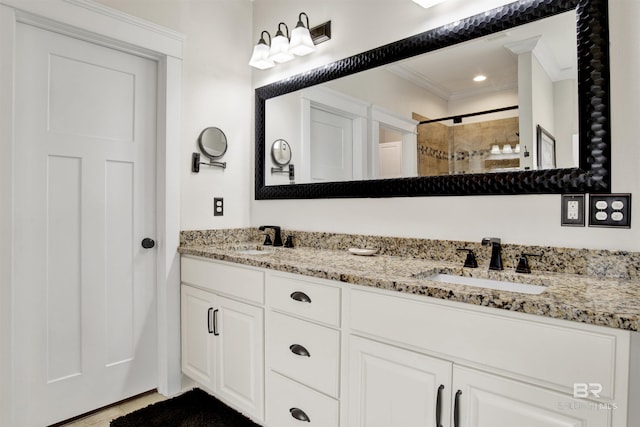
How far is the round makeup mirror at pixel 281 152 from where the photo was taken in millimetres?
2436

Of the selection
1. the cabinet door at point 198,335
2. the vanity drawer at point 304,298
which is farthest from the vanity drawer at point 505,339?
the cabinet door at point 198,335

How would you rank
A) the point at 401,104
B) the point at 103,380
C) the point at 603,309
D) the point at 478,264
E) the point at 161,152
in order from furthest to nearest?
1. the point at 161,152
2. the point at 103,380
3. the point at 401,104
4. the point at 478,264
5. the point at 603,309

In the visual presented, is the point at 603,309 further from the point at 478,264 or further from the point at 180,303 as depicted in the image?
the point at 180,303

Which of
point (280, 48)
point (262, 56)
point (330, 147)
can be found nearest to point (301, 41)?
point (280, 48)

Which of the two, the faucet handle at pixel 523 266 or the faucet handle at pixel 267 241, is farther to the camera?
the faucet handle at pixel 267 241

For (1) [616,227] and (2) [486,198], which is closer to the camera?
(1) [616,227]

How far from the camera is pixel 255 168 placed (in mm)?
2611

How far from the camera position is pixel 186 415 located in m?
1.97

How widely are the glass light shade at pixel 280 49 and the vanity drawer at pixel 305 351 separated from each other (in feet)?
5.16

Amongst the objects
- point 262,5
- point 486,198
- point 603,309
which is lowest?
point 603,309

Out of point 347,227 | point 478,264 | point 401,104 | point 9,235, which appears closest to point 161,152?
point 9,235

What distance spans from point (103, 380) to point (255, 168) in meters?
1.56

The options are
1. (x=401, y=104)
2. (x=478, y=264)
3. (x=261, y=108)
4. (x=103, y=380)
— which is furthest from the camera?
(x=261, y=108)

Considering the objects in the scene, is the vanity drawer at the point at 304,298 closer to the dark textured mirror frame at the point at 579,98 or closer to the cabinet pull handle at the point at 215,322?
the cabinet pull handle at the point at 215,322
